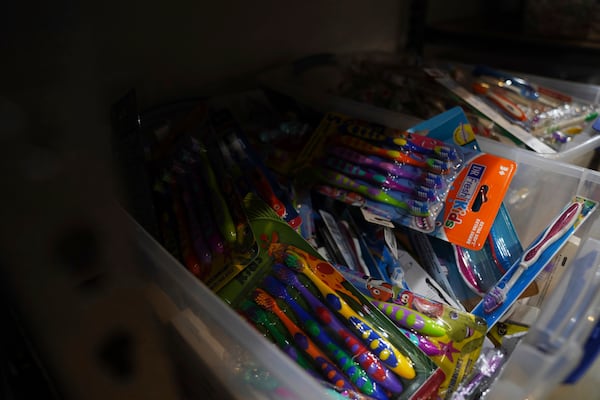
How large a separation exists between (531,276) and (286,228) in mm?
281

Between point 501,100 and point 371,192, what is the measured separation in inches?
14.4

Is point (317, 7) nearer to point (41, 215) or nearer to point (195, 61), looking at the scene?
point (195, 61)

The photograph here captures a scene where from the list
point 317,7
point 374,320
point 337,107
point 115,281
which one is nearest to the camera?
point 374,320

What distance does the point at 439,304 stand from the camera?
49cm

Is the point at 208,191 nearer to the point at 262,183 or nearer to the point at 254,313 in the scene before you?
the point at 262,183

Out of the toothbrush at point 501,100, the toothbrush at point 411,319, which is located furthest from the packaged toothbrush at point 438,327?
the toothbrush at point 501,100

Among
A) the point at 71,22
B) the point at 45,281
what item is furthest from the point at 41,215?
the point at 71,22

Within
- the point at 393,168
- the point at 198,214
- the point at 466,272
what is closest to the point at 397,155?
the point at 393,168

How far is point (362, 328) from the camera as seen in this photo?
0.44 m

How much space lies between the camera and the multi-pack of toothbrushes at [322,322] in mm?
417

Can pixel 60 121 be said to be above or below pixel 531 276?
above

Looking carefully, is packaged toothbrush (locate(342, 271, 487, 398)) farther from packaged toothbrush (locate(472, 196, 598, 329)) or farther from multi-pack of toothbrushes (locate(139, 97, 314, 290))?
multi-pack of toothbrushes (locate(139, 97, 314, 290))

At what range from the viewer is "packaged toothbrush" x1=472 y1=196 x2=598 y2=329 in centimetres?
49

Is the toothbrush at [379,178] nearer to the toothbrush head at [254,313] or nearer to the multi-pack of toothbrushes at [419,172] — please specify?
the multi-pack of toothbrushes at [419,172]
